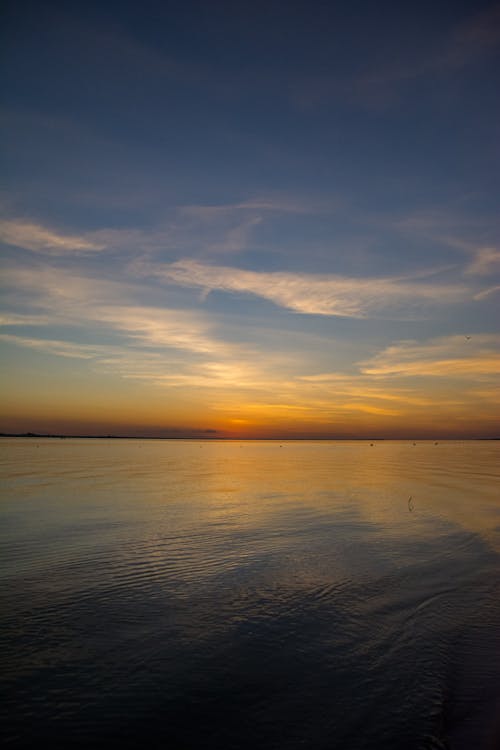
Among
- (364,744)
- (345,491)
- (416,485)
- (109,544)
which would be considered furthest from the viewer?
(416,485)

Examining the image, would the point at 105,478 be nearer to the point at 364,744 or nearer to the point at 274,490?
the point at 274,490

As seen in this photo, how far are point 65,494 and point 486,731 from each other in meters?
30.9

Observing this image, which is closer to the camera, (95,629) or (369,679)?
(369,679)

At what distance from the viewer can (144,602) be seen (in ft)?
41.7

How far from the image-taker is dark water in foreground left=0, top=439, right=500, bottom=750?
24.6 ft

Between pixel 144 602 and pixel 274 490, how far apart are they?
26.6m

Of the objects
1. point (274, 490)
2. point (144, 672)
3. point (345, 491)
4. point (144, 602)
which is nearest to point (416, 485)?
point (345, 491)

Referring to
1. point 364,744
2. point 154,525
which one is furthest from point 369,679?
point 154,525

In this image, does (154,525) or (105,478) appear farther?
(105,478)

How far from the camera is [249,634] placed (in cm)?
1088

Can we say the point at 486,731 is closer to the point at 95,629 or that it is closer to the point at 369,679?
the point at 369,679

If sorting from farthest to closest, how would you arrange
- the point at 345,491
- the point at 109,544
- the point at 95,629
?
the point at 345,491, the point at 109,544, the point at 95,629

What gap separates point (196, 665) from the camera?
30.7 ft

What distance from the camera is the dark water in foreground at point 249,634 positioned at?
750 cm
